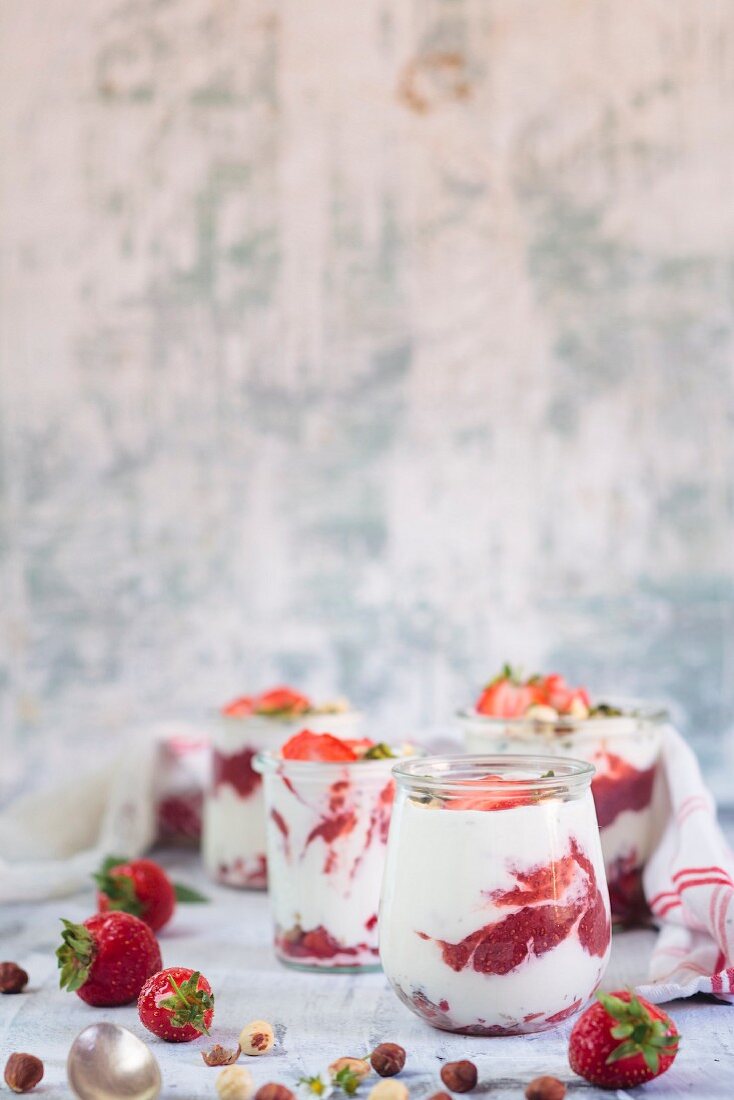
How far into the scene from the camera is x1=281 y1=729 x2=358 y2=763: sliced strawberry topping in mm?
1267

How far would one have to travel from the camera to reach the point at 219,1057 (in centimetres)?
95

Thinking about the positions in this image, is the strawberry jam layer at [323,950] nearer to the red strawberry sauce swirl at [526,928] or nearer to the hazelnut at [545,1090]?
the red strawberry sauce swirl at [526,928]

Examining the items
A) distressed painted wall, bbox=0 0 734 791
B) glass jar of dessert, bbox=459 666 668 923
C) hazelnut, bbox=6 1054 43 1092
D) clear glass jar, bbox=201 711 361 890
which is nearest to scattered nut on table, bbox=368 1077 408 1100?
hazelnut, bbox=6 1054 43 1092

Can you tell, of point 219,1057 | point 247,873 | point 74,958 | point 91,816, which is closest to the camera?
point 219,1057

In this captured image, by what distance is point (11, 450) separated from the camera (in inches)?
98.6

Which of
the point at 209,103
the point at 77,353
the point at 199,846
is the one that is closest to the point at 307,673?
the point at 199,846

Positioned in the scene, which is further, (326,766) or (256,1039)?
(326,766)

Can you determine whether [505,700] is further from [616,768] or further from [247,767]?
[247,767]

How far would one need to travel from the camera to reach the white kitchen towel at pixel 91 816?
69.6 inches

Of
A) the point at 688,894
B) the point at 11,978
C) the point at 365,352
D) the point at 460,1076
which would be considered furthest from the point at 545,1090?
the point at 365,352

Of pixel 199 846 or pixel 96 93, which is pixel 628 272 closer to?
pixel 96 93

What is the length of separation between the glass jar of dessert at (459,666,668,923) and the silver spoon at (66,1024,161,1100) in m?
0.60

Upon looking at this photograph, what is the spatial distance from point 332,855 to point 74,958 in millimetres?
280

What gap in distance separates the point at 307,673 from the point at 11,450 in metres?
0.76
